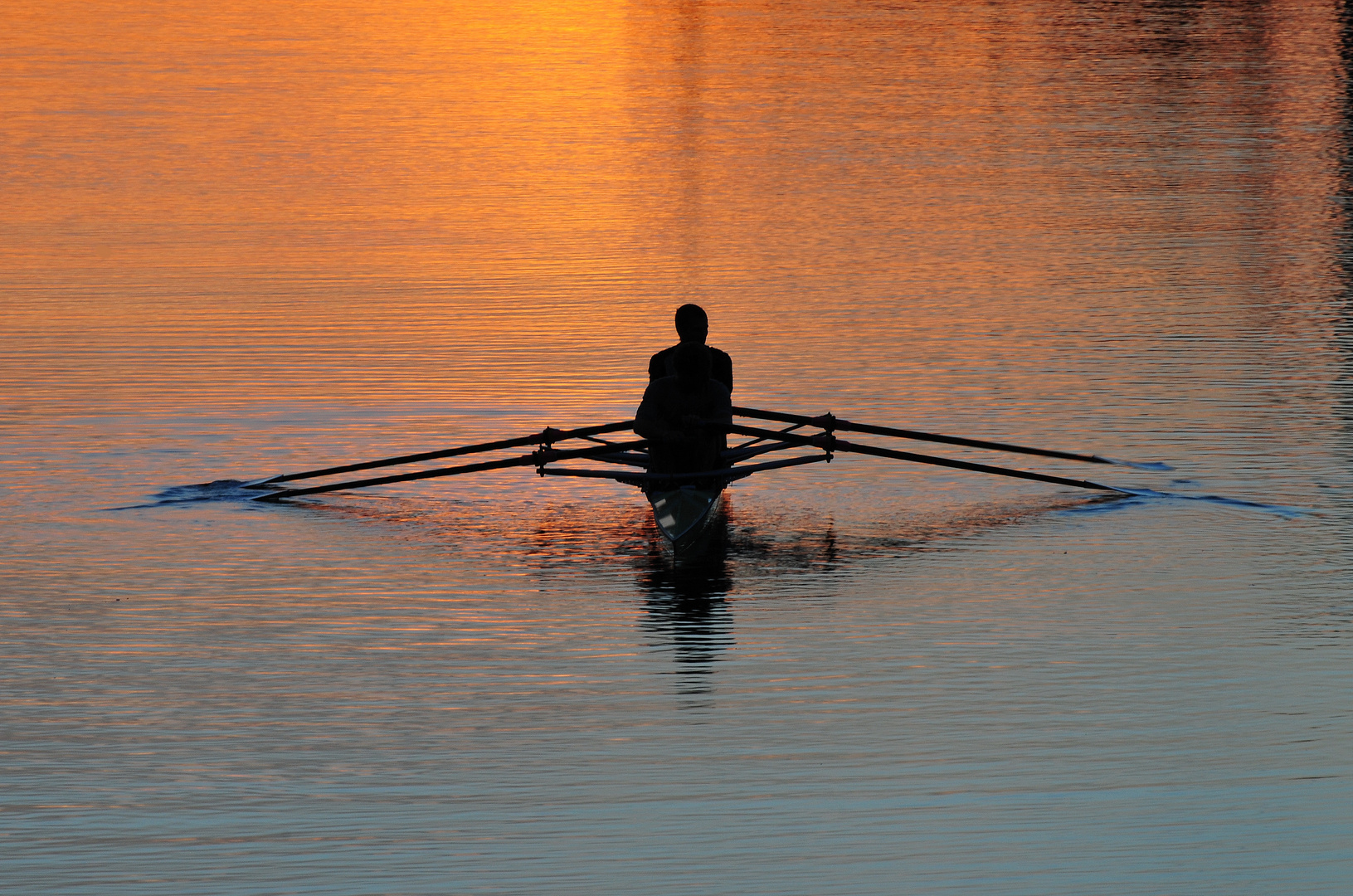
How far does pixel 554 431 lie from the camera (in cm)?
1256

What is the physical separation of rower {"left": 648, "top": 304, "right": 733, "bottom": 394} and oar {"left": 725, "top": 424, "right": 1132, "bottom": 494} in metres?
0.44

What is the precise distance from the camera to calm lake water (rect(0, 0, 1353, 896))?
7.80 metres

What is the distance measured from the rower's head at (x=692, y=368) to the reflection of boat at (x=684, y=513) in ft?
2.24

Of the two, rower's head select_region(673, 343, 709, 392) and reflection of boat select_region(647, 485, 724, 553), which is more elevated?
rower's head select_region(673, 343, 709, 392)

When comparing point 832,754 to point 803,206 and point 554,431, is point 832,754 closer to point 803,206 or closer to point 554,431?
point 554,431

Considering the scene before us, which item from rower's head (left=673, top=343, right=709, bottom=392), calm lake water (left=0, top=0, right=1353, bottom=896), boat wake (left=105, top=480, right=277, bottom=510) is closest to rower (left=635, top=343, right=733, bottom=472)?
rower's head (left=673, top=343, right=709, bottom=392)

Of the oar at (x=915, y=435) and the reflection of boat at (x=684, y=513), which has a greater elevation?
the oar at (x=915, y=435)

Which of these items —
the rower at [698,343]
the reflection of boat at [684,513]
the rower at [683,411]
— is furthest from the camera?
the rower at [698,343]

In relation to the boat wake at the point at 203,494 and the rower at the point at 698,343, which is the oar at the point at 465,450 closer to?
the boat wake at the point at 203,494

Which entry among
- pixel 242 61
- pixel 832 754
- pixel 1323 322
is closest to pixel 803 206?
pixel 1323 322

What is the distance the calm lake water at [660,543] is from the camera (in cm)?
780

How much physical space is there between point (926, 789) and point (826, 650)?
2.03m

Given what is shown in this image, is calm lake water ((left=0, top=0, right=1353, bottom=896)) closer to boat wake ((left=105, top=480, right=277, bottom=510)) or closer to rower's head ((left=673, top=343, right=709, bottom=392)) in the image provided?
→ boat wake ((left=105, top=480, right=277, bottom=510))

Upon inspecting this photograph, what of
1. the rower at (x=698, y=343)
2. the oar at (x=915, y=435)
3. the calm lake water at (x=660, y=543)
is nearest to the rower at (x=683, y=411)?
the rower at (x=698, y=343)
